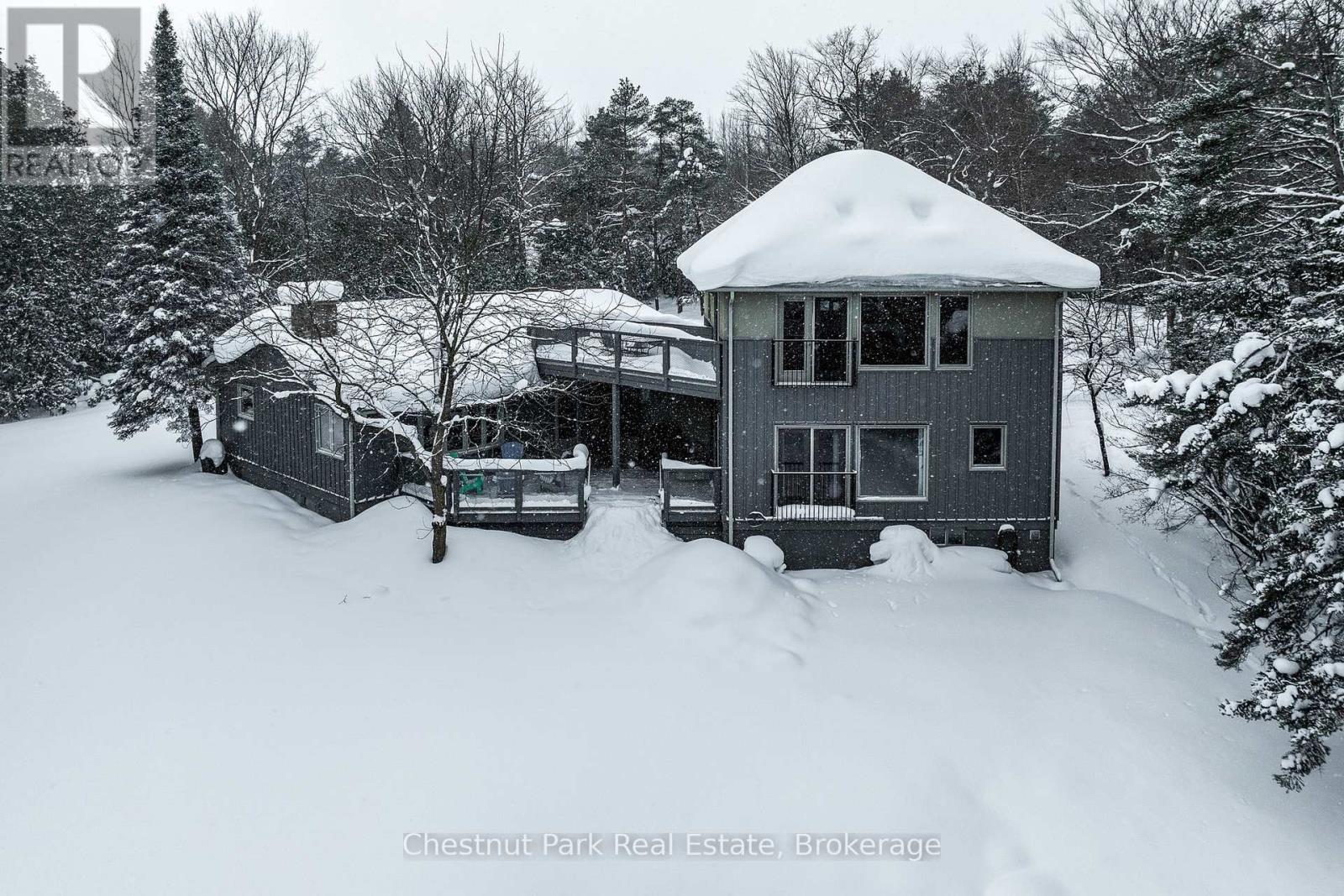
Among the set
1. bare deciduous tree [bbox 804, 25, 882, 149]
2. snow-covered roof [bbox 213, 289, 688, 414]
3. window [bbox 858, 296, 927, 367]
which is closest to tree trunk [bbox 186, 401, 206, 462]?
snow-covered roof [bbox 213, 289, 688, 414]

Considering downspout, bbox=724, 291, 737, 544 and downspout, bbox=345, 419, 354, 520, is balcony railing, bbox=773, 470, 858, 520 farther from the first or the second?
downspout, bbox=345, 419, 354, 520

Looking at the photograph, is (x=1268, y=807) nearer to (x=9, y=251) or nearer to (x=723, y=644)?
(x=723, y=644)

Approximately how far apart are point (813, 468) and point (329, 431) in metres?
10.3

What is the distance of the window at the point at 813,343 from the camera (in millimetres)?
15711

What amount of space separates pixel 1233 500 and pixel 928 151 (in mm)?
21272

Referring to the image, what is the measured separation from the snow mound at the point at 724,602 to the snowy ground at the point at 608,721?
6 centimetres

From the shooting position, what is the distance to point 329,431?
59.2 ft

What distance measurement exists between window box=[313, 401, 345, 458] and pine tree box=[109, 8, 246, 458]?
17.8ft

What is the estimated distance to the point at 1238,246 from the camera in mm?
15500

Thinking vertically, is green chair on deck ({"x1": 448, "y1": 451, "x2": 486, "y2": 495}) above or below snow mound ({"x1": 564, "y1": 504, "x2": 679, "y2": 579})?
above

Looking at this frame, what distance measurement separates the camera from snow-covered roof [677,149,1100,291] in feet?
49.1

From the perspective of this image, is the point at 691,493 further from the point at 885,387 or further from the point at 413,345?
the point at 413,345

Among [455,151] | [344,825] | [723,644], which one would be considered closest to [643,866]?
[344,825]

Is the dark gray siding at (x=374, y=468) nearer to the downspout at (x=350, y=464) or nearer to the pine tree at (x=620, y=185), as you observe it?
the downspout at (x=350, y=464)
